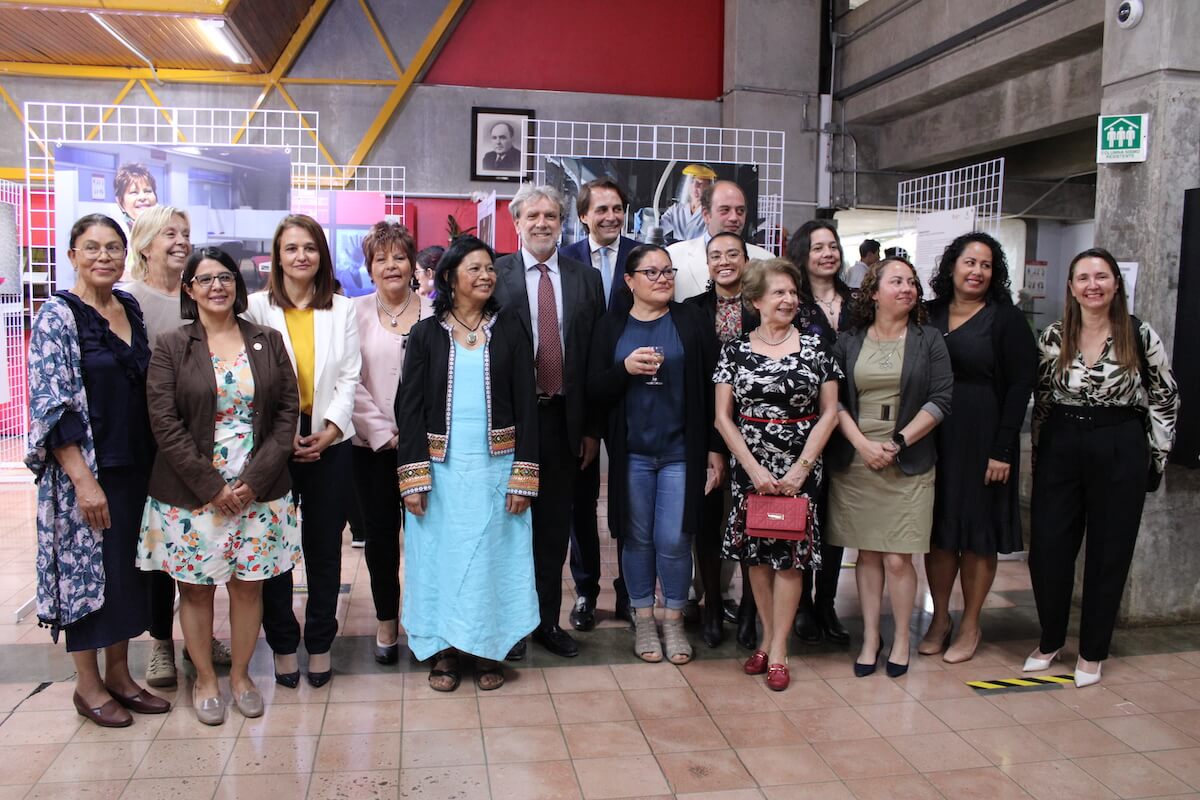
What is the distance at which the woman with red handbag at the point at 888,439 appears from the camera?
3662 millimetres

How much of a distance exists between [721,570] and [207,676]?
212cm

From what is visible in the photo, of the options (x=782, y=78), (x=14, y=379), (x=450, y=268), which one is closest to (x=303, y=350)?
(x=450, y=268)

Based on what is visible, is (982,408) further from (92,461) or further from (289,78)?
(289,78)

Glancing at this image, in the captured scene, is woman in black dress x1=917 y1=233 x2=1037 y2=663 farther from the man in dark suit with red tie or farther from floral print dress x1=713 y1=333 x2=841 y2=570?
the man in dark suit with red tie

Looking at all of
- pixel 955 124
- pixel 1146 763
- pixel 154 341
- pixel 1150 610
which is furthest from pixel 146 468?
pixel 955 124

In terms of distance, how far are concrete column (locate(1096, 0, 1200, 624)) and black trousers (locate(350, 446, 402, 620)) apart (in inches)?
126

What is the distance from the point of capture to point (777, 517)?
3.56 m

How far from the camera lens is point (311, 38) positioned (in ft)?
32.5

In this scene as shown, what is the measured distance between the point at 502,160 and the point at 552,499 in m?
7.09

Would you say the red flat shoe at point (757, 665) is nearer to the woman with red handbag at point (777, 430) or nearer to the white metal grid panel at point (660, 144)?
the woman with red handbag at point (777, 430)

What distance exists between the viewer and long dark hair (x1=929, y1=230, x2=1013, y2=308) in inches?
150

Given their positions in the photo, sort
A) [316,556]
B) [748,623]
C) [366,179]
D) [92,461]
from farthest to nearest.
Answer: [366,179]
[748,623]
[316,556]
[92,461]

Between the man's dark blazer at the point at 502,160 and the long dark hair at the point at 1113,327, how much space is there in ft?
24.0

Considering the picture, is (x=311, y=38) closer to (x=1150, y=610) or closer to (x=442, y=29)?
(x=442, y=29)
